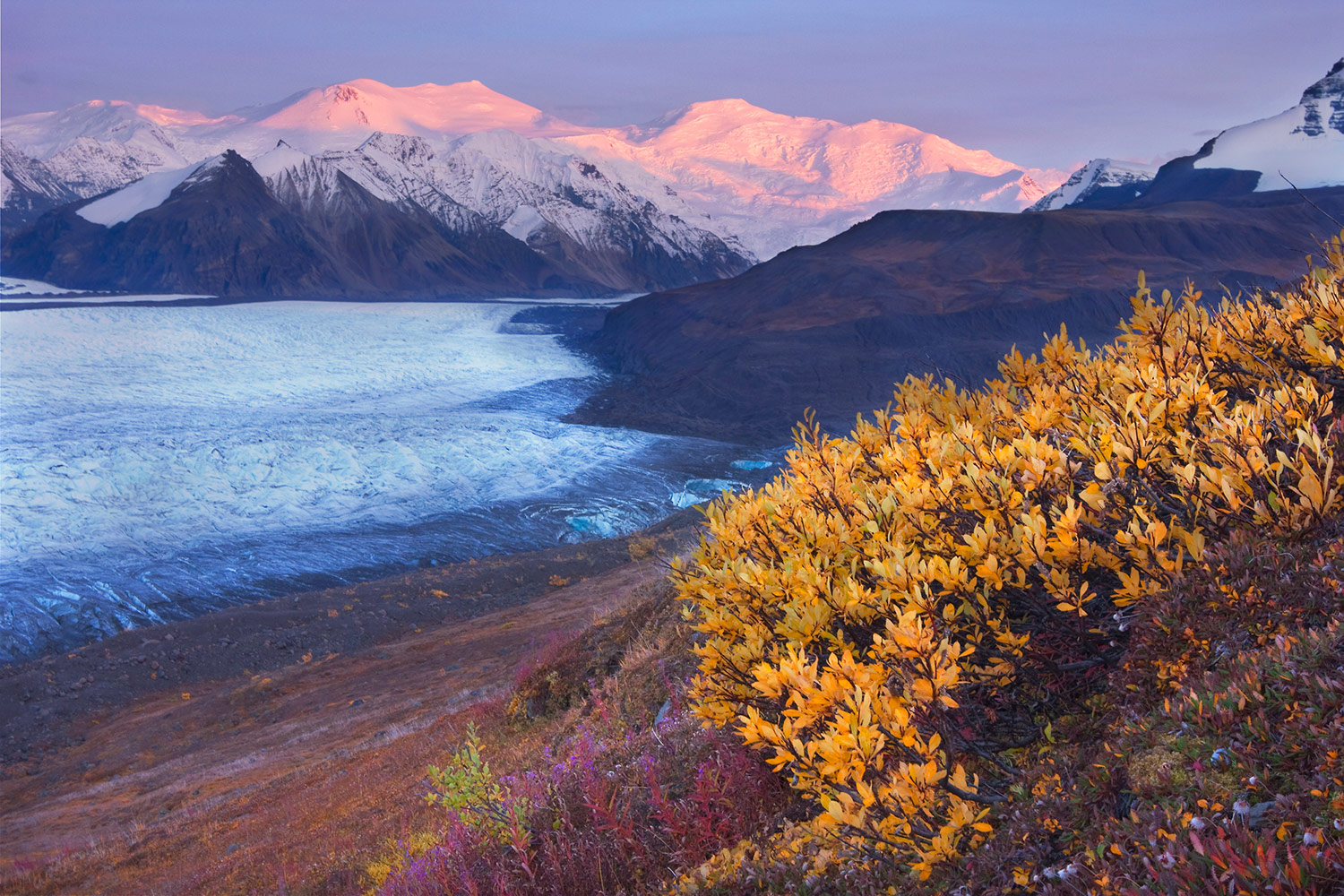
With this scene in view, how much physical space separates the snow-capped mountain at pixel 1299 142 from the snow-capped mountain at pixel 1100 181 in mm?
29140

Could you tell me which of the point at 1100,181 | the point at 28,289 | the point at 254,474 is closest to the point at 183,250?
the point at 28,289

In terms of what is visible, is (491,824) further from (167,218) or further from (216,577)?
(167,218)

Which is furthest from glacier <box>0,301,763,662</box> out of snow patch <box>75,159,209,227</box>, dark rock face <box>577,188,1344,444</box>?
snow patch <box>75,159,209,227</box>

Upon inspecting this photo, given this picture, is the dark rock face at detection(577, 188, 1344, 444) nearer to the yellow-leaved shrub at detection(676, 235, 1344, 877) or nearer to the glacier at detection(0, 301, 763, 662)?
the glacier at detection(0, 301, 763, 662)

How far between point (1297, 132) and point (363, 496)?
16708 centimetres

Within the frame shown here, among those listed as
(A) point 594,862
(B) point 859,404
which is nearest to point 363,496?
(B) point 859,404

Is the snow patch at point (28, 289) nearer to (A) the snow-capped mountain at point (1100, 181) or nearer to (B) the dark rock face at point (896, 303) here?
(B) the dark rock face at point (896, 303)

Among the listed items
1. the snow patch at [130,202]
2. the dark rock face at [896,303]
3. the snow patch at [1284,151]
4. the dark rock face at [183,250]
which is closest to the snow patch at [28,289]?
the dark rock face at [183,250]

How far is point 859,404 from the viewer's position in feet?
215

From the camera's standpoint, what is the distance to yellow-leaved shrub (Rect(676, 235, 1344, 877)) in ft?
8.11

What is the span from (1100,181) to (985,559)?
691 feet

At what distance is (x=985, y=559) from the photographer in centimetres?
290

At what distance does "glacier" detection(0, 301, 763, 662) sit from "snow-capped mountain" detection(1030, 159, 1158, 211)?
15194cm

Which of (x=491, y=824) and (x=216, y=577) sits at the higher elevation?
(x=491, y=824)
